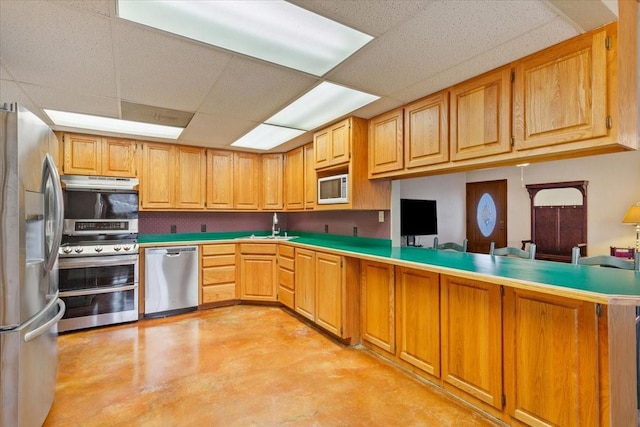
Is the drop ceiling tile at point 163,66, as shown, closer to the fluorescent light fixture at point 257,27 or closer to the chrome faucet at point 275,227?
the fluorescent light fixture at point 257,27

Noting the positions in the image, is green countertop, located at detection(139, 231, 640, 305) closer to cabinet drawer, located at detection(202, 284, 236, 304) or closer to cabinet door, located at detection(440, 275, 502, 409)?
cabinet door, located at detection(440, 275, 502, 409)

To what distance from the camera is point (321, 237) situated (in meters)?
4.40

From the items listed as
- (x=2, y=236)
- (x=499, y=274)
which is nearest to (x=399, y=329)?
(x=499, y=274)

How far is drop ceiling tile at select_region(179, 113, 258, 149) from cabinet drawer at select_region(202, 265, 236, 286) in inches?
66.0

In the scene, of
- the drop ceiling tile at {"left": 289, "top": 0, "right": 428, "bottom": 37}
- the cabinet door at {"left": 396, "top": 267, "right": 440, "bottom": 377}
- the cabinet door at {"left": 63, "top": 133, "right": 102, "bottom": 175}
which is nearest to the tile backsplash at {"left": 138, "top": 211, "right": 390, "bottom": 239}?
the cabinet door at {"left": 63, "top": 133, "right": 102, "bottom": 175}

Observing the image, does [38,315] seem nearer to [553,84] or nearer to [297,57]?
[297,57]

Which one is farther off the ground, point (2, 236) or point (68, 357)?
point (2, 236)

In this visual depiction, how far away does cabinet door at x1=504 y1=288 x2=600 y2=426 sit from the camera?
1513 mm

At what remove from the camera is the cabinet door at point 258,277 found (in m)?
4.23

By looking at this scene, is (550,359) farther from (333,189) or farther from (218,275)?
(218,275)

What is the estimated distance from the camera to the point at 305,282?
11.7ft

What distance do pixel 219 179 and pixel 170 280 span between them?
1.52 meters

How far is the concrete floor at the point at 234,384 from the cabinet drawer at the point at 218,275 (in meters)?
0.83

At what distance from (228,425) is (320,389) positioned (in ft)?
2.17
